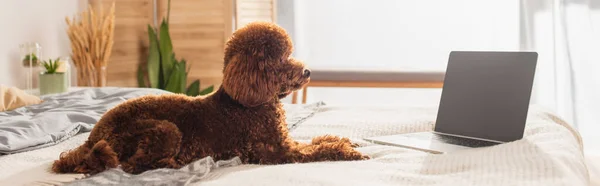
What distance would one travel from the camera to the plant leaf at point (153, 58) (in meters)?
4.41

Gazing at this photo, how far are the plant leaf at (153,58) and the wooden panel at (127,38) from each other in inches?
6.0

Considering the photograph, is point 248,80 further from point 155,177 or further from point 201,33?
point 201,33

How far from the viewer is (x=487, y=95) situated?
1991mm

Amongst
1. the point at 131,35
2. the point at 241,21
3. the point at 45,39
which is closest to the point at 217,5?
the point at 241,21

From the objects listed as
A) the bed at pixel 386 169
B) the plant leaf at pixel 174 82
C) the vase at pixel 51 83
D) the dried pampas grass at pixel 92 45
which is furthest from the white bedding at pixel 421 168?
the plant leaf at pixel 174 82

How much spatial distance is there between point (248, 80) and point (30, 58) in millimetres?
2353

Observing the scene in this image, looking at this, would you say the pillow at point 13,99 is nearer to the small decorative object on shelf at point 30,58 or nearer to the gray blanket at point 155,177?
the small decorative object on shelf at point 30,58

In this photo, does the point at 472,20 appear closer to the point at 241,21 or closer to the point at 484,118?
→ the point at 241,21

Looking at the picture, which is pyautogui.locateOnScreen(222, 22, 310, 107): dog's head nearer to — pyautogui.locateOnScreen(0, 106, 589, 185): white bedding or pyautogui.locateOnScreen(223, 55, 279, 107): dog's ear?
pyautogui.locateOnScreen(223, 55, 279, 107): dog's ear

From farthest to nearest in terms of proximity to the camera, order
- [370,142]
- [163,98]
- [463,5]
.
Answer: [463,5], [370,142], [163,98]

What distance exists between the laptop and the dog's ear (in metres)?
0.43

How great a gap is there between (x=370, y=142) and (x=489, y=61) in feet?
1.45

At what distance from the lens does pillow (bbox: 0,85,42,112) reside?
269 centimetres

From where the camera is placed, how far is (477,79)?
2.05 metres
